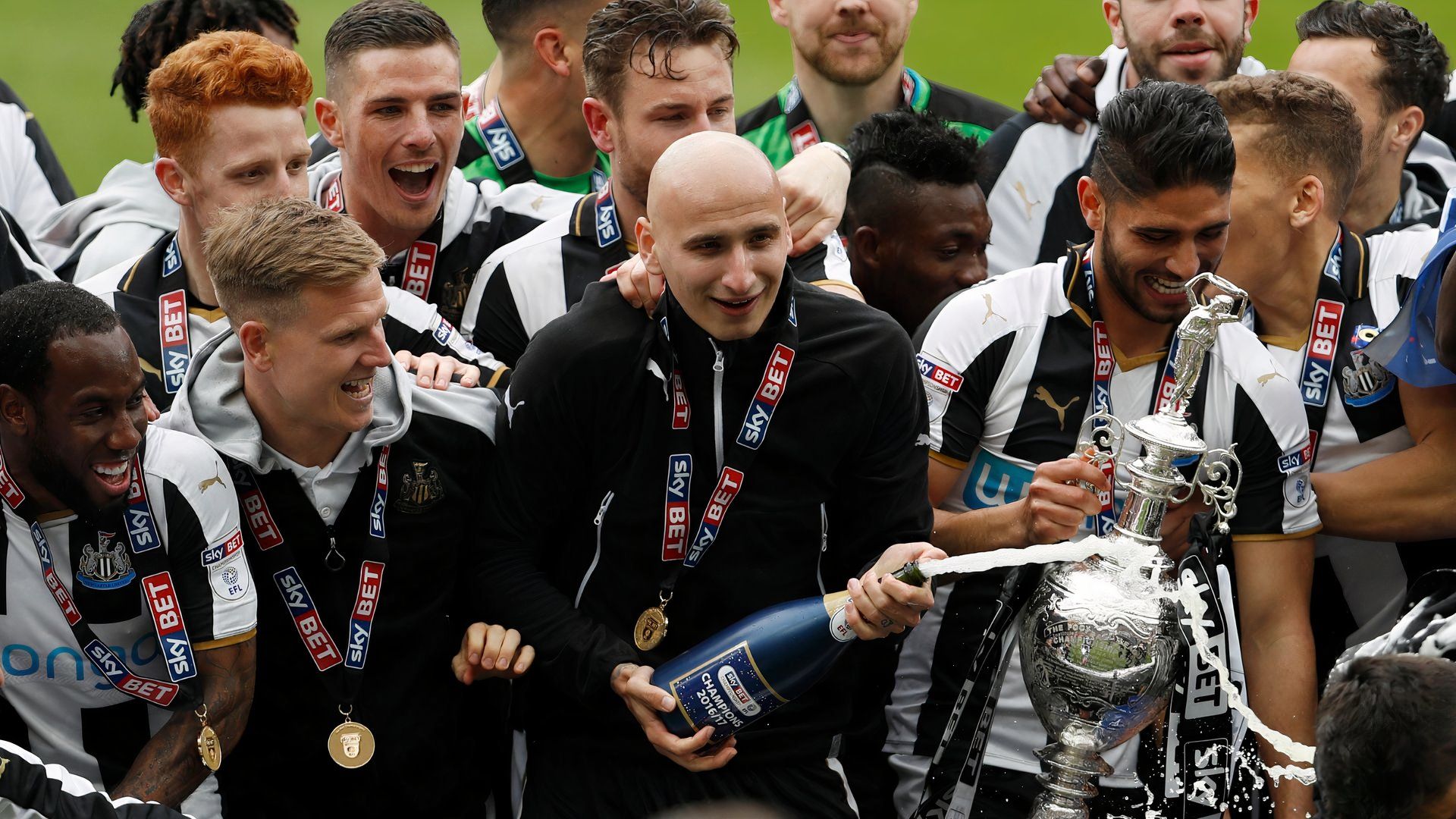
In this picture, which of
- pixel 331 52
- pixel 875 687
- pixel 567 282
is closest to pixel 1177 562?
pixel 875 687

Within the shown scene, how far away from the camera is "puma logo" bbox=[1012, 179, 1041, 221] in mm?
5156

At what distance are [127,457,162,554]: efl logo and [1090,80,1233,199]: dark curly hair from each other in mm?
2235

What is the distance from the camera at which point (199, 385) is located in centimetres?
355

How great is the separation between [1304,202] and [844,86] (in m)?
1.77

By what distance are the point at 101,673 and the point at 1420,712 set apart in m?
2.54

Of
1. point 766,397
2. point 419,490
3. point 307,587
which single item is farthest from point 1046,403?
point 307,587

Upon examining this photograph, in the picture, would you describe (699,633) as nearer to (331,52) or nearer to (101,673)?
(101,673)

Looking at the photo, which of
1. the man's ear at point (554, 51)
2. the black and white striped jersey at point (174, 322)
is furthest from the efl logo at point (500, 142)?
the black and white striped jersey at point (174, 322)

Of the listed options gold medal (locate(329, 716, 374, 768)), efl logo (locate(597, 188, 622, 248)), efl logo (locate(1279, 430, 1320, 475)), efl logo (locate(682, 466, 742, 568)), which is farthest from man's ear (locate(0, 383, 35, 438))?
efl logo (locate(1279, 430, 1320, 475))

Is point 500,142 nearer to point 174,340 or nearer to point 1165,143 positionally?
point 174,340

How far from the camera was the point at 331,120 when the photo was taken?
4.52m

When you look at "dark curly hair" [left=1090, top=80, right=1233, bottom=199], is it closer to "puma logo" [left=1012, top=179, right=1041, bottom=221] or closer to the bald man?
the bald man

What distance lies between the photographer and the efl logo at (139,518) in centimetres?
331

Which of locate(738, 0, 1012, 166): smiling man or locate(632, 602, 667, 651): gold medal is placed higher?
locate(738, 0, 1012, 166): smiling man
